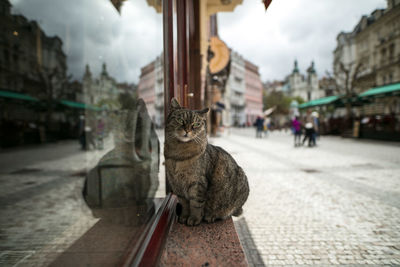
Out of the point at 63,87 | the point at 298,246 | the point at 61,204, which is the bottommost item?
the point at 298,246

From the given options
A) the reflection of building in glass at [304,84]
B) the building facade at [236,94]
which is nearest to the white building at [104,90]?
the building facade at [236,94]

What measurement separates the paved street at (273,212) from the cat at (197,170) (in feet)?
1.76

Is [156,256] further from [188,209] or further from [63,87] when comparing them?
[63,87]

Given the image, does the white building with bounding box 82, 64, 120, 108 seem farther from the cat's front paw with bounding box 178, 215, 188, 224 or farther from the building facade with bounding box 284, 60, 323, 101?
the building facade with bounding box 284, 60, 323, 101

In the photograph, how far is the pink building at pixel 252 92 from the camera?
1565 inches

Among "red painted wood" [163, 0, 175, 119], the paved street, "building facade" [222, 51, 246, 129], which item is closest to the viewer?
the paved street

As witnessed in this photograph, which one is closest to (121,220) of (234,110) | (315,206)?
(315,206)

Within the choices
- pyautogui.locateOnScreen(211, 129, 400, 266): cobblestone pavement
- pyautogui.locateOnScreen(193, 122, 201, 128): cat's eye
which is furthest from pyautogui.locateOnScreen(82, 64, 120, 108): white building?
pyautogui.locateOnScreen(211, 129, 400, 266): cobblestone pavement

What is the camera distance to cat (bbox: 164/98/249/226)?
1246 millimetres

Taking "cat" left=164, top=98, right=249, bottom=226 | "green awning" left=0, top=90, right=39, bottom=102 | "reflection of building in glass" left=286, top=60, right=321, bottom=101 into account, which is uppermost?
"reflection of building in glass" left=286, top=60, right=321, bottom=101

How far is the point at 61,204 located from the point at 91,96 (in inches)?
33.1

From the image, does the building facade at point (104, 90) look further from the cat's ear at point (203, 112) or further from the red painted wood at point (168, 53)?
the cat's ear at point (203, 112)

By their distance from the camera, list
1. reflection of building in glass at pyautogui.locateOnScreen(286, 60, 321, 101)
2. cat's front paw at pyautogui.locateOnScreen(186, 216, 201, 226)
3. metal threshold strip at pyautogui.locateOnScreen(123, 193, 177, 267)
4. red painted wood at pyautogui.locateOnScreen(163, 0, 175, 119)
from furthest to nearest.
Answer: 1. reflection of building in glass at pyautogui.locateOnScreen(286, 60, 321, 101)
2. red painted wood at pyautogui.locateOnScreen(163, 0, 175, 119)
3. cat's front paw at pyautogui.locateOnScreen(186, 216, 201, 226)
4. metal threshold strip at pyautogui.locateOnScreen(123, 193, 177, 267)

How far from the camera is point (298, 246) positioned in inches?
69.8
